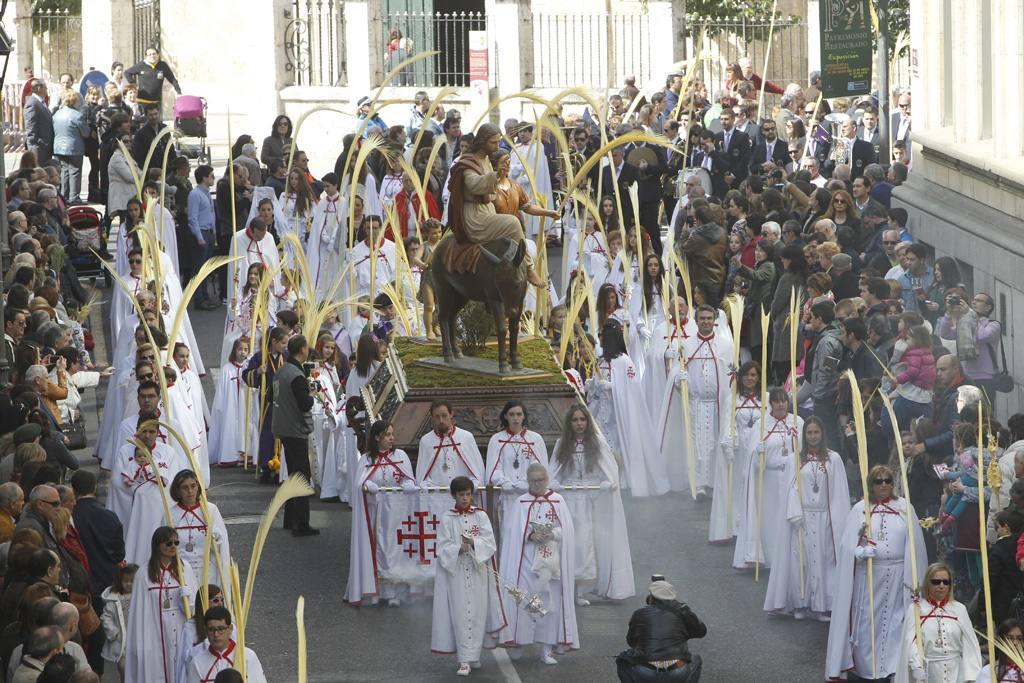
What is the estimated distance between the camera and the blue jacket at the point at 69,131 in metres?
28.5

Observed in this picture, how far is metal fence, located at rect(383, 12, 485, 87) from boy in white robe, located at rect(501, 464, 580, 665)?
20.9 m

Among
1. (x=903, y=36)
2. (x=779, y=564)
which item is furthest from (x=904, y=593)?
(x=903, y=36)

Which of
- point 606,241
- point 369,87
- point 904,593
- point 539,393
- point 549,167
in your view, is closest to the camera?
point 904,593

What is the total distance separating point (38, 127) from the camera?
95.1ft

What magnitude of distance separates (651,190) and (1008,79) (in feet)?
17.9

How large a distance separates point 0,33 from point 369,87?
59.1 ft

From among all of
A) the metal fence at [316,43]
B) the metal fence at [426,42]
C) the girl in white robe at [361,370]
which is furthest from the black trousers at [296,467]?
the metal fence at [316,43]

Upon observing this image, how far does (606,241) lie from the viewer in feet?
69.0

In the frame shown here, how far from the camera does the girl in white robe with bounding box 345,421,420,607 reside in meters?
15.5

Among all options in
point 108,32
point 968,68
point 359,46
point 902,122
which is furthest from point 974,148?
point 108,32

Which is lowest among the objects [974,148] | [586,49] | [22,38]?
[974,148]

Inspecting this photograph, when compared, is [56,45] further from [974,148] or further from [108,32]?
[974,148]

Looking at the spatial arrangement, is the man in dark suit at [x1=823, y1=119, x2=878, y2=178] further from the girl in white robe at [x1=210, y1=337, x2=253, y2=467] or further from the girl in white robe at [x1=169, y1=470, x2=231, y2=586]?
the girl in white robe at [x1=169, y1=470, x2=231, y2=586]

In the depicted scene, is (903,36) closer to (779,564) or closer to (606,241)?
(606,241)
